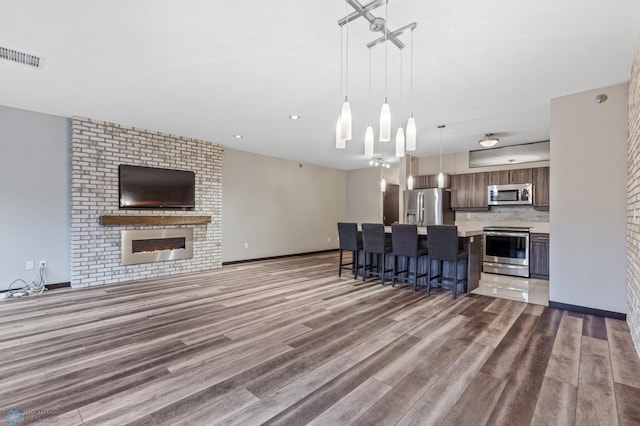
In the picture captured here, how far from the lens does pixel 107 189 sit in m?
4.94

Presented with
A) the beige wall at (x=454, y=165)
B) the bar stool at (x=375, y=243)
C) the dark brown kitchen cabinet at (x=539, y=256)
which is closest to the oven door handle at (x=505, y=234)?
the dark brown kitchen cabinet at (x=539, y=256)

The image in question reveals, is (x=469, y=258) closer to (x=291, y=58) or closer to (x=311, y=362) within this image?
(x=311, y=362)

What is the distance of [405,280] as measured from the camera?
502 centimetres

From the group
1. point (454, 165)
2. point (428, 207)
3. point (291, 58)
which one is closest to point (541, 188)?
point (454, 165)

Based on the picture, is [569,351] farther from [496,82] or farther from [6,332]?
[6,332]

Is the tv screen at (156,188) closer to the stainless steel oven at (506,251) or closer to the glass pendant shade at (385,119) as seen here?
the glass pendant shade at (385,119)

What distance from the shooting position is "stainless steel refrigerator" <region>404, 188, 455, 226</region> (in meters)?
6.72

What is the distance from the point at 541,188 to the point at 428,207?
6.98ft

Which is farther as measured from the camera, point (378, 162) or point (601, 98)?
point (378, 162)

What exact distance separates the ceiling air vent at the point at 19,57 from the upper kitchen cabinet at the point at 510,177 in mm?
7285

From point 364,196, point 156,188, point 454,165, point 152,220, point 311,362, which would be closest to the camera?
point 311,362

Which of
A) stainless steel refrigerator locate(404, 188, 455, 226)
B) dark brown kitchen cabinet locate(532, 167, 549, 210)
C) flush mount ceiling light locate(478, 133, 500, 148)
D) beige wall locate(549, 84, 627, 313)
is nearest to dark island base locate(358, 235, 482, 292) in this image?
beige wall locate(549, 84, 627, 313)

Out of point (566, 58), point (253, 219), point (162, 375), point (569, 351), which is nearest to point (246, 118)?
point (253, 219)

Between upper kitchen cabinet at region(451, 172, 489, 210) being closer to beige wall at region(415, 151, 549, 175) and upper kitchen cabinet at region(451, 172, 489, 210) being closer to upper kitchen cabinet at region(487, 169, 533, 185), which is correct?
upper kitchen cabinet at region(487, 169, 533, 185)
